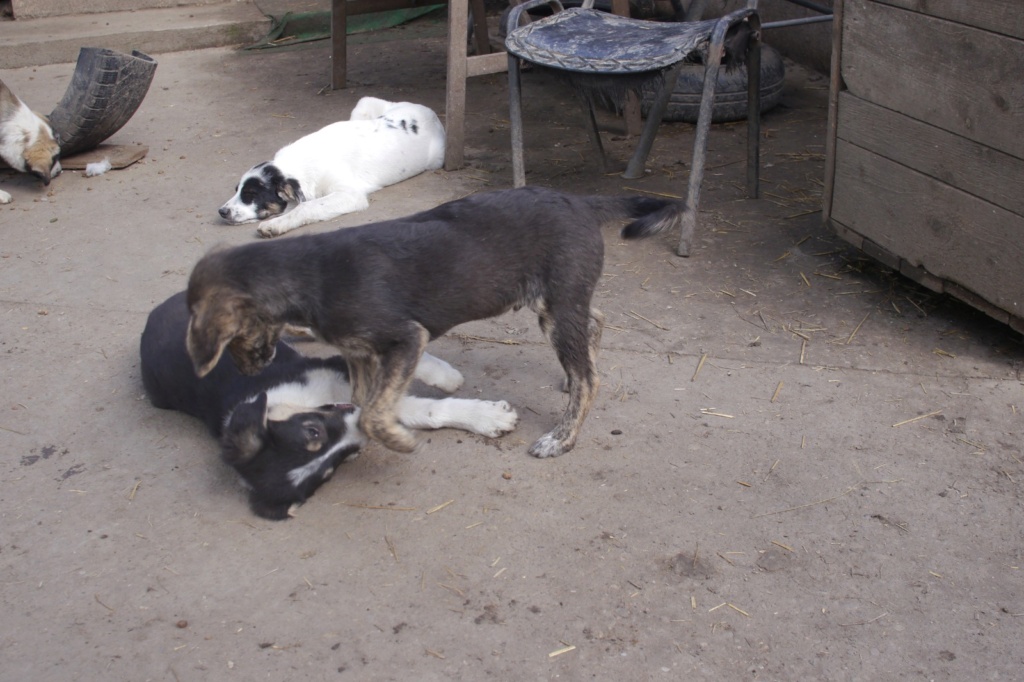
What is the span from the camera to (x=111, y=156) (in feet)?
21.0

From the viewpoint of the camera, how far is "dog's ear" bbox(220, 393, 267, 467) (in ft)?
9.84

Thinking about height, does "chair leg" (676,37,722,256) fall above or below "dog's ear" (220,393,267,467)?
above

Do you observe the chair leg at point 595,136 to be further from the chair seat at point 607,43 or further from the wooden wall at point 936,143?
the wooden wall at point 936,143

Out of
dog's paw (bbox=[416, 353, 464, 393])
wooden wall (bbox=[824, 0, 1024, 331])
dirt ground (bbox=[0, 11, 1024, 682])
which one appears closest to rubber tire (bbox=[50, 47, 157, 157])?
dirt ground (bbox=[0, 11, 1024, 682])

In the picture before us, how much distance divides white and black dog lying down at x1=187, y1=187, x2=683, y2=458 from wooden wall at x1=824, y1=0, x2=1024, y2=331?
1.25 meters

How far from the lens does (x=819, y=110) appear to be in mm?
6918

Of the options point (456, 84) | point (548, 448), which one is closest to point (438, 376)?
point (548, 448)

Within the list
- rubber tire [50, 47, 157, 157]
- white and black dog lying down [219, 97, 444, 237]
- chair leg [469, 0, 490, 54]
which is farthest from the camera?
chair leg [469, 0, 490, 54]

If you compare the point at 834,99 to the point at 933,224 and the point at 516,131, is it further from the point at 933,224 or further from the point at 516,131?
the point at 516,131

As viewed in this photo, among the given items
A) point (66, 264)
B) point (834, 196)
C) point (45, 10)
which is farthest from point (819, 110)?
point (45, 10)

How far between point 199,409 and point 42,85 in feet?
18.8

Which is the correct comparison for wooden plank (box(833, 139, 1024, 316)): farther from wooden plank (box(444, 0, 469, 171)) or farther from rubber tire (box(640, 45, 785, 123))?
wooden plank (box(444, 0, 469, 171))

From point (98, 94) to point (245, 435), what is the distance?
13.2 feet

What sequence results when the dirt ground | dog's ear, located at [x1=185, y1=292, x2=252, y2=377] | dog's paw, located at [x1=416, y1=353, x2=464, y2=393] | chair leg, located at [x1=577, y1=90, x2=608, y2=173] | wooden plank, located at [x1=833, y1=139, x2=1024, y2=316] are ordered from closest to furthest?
the dirt ground → dog's ear, located at [x1=185, y1=292, x2=252, y2=377] → wooden plank, located at [x1=833, y1=139, x2=1024, y2=316] → dog's paw, located at [x1=416, y1=353, x2=464, y2=393] → chair leg, located at [x1=577, y1=90, x2=608, y2=173]
